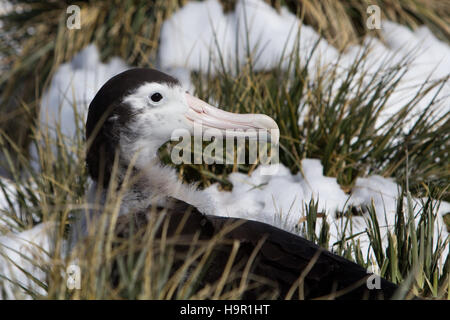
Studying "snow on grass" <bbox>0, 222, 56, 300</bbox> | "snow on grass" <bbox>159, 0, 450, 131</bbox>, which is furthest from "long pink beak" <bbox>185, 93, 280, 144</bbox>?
"snow on grass" <bbox>159, 0, 450, 131</bbox>

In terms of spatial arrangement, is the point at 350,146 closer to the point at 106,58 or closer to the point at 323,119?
the point at 323,119

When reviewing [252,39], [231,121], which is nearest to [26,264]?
[231,121]

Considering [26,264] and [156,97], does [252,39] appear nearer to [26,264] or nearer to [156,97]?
[156,97]

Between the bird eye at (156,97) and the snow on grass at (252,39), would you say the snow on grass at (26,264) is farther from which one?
the snow on grass at (252,39)

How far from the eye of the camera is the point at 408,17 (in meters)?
4.38

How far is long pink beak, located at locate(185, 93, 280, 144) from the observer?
2.25 m

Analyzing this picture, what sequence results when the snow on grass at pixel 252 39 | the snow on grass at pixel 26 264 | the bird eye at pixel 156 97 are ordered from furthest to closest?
1. the snow on grass at pixel 252 39
2. the bird eye at pixel 156 97
3. the snow on grass at pixel 26 264

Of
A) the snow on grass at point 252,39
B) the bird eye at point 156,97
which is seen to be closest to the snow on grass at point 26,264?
the bird eye at point 156,97

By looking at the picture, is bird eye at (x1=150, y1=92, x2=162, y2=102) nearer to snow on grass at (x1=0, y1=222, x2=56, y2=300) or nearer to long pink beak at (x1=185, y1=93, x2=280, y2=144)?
long pink beak at (x1=185, y1=93, x2=280, y2=144)

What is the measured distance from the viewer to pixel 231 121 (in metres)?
2.29

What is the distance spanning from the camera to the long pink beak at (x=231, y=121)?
7.37 feet

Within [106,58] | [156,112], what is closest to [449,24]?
[106,58]
